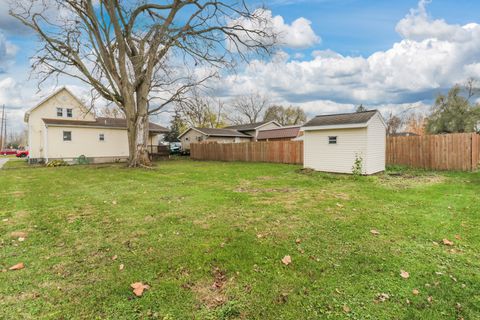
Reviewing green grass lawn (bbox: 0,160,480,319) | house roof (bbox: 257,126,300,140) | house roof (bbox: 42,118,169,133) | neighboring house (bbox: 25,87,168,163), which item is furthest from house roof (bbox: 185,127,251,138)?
green grass lawn (bbox: 0,160,480,319)

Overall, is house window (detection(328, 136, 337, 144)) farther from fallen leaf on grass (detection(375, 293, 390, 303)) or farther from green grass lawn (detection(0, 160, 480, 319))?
fallen leaf on grass (detection(375, 293, 390, 303))

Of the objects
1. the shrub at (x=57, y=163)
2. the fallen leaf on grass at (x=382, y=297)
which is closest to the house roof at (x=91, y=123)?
the shrub at (x=57, y=163)

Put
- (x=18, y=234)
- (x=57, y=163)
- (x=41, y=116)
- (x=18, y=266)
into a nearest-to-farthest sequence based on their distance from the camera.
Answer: (x=18, y=266) < (x=18, y=234) < (x=57, y=163) < (x=41, y=116)

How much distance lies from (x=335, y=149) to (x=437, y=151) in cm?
509

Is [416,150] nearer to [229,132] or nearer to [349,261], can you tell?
[349,261]

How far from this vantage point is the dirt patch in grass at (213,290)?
2303 mm

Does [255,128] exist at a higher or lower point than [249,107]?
lower

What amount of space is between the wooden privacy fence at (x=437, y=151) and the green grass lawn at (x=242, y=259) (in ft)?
23.8

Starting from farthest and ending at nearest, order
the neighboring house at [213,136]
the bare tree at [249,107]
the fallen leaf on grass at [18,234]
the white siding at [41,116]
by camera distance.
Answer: the bare tree at [249,107]
the neighboring house at [213,136]
the white siding at [41,116]
the fallen leaf on grass at [18,234]

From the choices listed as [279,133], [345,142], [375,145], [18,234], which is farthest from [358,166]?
[279,133]

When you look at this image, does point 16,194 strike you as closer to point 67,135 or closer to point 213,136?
point 67,135

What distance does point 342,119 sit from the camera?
11.6 meters

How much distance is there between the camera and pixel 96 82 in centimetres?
1522

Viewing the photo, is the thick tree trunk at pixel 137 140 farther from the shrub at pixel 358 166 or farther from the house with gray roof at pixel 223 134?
the house with gray roof at pixel 223 134
